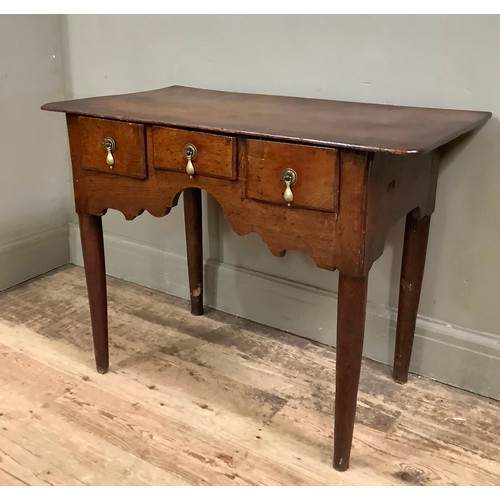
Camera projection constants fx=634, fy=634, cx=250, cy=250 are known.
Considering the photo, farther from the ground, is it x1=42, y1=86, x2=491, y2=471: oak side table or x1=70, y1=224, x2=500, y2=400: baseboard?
x1=42, y1=86, x2=491, y2=471: oak side table

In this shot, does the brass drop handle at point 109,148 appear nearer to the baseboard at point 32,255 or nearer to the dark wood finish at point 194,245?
the dark wood finish at point 194,245

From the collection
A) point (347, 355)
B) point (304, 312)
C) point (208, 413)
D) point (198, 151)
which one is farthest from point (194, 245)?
point (347, 355)

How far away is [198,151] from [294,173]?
228mm

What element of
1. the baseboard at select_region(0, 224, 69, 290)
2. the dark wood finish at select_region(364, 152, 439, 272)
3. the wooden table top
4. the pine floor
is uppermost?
the wooden table top

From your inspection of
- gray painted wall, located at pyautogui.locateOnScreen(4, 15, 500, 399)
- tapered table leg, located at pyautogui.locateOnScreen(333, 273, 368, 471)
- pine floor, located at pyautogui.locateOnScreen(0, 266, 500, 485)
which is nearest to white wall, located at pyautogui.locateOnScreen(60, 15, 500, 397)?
gray painted wall, located at pyautogui.locateOnScreen(4, 15, 500, 399)

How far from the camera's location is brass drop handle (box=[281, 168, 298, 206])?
3.90 feet

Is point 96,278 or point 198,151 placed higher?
point 198,151

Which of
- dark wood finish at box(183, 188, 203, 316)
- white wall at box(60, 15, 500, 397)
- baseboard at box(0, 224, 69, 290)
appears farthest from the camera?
baseboard at box(0, 224, 69, 290)

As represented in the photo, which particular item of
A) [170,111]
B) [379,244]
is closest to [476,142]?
[379,244]

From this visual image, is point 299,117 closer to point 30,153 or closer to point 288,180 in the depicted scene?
point 288,180

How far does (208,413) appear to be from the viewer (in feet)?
5.09

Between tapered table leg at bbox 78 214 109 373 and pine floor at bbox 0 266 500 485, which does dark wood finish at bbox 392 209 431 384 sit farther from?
tapered table leg at bbox 78 214 109 373

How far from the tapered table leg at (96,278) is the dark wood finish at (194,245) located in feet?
1.23

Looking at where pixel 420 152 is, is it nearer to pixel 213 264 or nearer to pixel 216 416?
pixel 216 416
